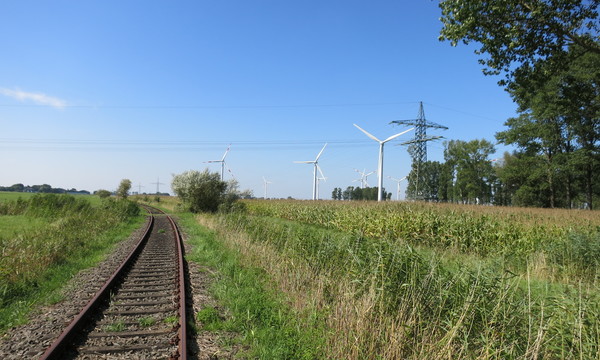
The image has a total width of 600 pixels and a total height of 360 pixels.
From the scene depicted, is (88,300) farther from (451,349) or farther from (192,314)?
(451,349)

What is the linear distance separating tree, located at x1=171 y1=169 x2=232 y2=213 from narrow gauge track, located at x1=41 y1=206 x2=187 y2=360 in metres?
31.1

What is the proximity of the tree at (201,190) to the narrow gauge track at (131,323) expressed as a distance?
102 ft

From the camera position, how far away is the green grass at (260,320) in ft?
17.0

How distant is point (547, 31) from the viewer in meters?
12.9

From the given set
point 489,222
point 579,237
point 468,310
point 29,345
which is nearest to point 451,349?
point 468,310

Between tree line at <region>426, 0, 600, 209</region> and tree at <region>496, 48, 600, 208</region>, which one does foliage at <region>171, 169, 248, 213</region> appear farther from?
tree at <region>496, 48, 600, 208</region>

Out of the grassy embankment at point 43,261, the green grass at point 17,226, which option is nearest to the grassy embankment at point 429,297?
the grassy embankment at point 43,261

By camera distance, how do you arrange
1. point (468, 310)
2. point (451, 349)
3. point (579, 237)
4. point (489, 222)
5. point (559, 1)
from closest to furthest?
1. point (451, 349)
2. point (468, 310)
3. point (579, 237)
4. point (559, 1)
5. point (489, 222)

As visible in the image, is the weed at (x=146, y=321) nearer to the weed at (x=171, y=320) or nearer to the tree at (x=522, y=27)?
the weed at (x=171, y=320)

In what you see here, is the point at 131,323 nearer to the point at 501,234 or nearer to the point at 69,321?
the point at 69,321

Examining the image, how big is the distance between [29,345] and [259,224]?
460 inches

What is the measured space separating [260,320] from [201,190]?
35.7 meters

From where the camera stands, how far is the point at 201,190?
4044 centimetres

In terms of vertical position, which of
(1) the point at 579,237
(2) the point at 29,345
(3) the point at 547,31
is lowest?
(2) the point at 29,345
